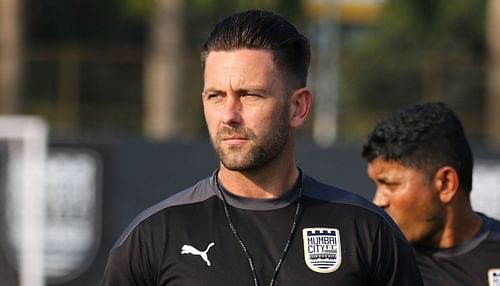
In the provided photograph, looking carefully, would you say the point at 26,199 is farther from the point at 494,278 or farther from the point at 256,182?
the point at 256,182

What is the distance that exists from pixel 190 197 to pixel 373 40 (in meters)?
27.5

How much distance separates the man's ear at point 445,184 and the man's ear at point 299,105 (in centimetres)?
97

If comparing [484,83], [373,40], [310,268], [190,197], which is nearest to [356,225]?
[310,268]

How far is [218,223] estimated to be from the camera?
3.46 m

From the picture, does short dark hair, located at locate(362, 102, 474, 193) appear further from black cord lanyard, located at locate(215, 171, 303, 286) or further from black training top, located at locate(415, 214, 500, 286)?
black cord lanyard, located at locate(215, 171, 303, 286)

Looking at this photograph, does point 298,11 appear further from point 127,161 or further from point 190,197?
point 190,197

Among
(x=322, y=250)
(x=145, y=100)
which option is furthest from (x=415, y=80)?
(x=322, y=250)

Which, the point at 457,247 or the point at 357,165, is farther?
the point at 357,165

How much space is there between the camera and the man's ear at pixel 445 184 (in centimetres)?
437

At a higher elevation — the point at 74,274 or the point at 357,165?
the point at 357,165

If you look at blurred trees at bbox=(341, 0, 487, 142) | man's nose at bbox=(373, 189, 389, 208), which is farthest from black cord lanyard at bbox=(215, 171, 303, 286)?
blurred trees at bbox=(341, 0, 487, 142)

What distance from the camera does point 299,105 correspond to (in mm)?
3535

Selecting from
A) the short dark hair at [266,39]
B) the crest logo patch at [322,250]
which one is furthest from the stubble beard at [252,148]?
the crest logo patch at [322,250]

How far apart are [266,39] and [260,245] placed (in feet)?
2.00
